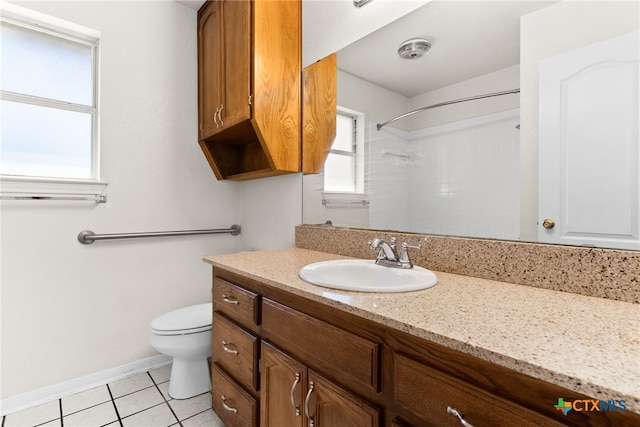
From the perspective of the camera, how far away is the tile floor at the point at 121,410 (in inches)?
61.5

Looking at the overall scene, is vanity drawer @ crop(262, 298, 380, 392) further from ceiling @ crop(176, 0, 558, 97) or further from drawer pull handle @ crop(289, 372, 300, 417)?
ceiling @ crop(176, 0, 558, 97)

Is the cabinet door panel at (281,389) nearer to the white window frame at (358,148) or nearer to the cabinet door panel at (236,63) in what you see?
the white window frame at (358,148)

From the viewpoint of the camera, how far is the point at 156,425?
154 cm

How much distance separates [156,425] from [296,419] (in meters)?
0.98

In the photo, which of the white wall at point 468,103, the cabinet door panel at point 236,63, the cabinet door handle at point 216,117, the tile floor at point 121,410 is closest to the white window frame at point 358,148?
the white wall at point 468,103

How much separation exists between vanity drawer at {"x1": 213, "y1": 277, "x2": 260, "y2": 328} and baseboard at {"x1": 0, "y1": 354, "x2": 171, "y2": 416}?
3.39 ft

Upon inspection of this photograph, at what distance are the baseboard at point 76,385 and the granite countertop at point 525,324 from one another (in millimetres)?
1563

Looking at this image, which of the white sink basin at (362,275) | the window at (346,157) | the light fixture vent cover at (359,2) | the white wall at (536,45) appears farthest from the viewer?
the window at (346,157)

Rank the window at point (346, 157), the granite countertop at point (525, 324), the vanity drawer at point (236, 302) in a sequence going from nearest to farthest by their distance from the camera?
the granite countertop at point (525, 324), the vanity drawer at point (236, 302), the window at point (346, 157)

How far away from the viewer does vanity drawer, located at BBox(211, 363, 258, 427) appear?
1.23 m

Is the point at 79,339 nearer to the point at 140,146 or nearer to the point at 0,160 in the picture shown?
the point at 0,160

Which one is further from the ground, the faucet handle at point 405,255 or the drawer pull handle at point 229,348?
the faucet handle at point 405,255

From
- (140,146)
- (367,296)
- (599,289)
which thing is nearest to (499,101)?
(599,289)

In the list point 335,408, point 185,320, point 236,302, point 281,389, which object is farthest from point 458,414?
point 185,320
